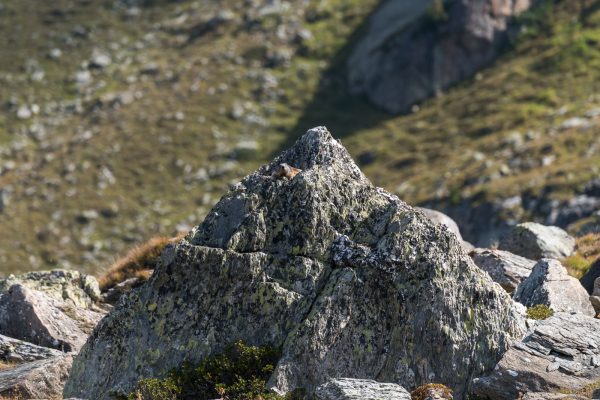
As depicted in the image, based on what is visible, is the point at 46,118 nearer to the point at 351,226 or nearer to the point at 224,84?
the point at 224,84

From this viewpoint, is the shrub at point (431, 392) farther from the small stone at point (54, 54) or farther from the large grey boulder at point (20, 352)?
the small stone at point (54, 54)

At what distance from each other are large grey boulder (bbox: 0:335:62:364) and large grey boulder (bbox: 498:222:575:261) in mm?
11868

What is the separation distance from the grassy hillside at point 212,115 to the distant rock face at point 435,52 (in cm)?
184

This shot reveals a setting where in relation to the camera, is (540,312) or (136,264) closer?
(540,312)

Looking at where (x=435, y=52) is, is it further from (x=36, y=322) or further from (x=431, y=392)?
(x=431, y=392)

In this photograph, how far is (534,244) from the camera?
2481 centimetres

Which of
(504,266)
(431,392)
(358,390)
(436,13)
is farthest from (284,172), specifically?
(436,13)

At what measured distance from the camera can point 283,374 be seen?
14633 mm

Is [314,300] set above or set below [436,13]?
below

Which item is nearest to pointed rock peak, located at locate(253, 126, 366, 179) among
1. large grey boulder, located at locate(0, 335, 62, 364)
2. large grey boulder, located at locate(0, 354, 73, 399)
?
large grey boulder, located at locate(0, 354, 73, 399)

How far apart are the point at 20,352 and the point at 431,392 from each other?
27.3ft

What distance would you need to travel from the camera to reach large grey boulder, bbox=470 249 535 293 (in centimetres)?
2109

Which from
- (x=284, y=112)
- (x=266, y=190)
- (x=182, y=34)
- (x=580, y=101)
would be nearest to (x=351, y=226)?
(x=266, y=190)

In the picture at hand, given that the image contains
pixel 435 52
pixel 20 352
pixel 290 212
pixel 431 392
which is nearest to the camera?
pixel 431 392
